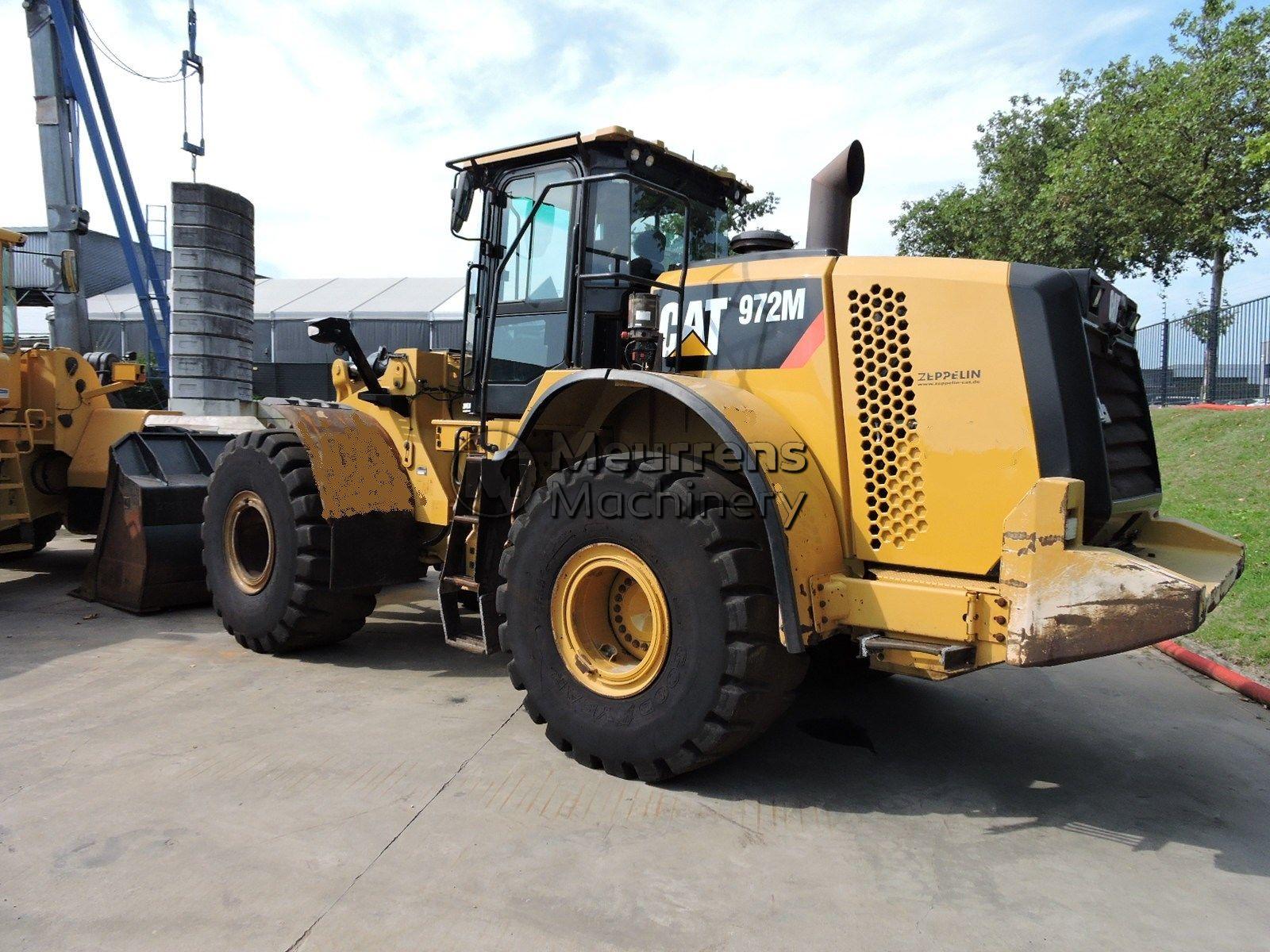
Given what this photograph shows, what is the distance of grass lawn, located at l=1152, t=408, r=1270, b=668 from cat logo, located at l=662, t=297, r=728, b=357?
4.58 metres

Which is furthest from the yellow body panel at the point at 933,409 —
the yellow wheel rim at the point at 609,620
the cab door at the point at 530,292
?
the cab door at the point at 530,292

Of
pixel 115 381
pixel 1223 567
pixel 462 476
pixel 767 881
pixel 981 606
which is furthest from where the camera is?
pixel 115 381

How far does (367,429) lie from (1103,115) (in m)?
19.3

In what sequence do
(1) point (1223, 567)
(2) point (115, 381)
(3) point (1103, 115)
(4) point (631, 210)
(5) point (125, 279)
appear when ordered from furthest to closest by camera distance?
(5) point (125, 279), (3) point (1103, 115), (2) point (115, 381), (4) point (631, 210), (1) point (1223, 567)

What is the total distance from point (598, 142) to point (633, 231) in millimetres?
531

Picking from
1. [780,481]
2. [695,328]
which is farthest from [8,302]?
[780,481]

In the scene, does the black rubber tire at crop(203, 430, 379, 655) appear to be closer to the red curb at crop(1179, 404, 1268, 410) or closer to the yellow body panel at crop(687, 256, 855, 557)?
the yellow body panel at crop(687, 256, 855, 557)

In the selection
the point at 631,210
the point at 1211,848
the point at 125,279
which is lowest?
the point at 1211,848

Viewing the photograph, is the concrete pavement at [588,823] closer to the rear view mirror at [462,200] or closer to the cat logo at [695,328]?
the cat logo at [695,328]

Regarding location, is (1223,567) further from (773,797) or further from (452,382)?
(452,382)

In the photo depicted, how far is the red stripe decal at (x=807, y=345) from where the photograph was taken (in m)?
3.76

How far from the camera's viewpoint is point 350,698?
4.89 metres

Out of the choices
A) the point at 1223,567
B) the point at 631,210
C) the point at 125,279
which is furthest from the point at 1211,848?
the point at 125,279

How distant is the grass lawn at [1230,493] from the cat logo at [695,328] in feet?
15.0
